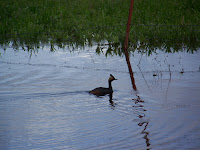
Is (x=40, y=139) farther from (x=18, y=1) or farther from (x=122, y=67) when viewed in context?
(x=18, y=1)

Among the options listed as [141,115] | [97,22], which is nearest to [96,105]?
[141,115]

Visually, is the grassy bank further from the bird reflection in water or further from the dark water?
the bird reflection in water

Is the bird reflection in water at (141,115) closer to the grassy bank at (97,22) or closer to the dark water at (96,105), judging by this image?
the dark water at (96,105)

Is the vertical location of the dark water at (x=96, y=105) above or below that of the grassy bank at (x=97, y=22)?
below

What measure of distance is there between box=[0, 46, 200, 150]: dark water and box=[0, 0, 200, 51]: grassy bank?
3112mm

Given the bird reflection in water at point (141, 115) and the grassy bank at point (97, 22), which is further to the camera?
the grassy bank at point (97, 22)

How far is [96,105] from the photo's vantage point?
23.1 ft

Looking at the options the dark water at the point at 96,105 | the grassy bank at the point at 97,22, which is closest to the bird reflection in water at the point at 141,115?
the dark water at the point at 96,105

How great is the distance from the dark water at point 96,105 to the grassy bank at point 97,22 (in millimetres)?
3112

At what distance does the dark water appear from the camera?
531 cm

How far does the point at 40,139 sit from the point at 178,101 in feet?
9.76

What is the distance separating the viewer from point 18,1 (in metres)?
20.0

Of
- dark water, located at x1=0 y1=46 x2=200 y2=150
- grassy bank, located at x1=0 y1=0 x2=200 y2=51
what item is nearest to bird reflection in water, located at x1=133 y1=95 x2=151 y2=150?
dark water, located at x1=0 y1=46 x2=200 y2=150

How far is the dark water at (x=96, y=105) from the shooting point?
5312 millimetres
